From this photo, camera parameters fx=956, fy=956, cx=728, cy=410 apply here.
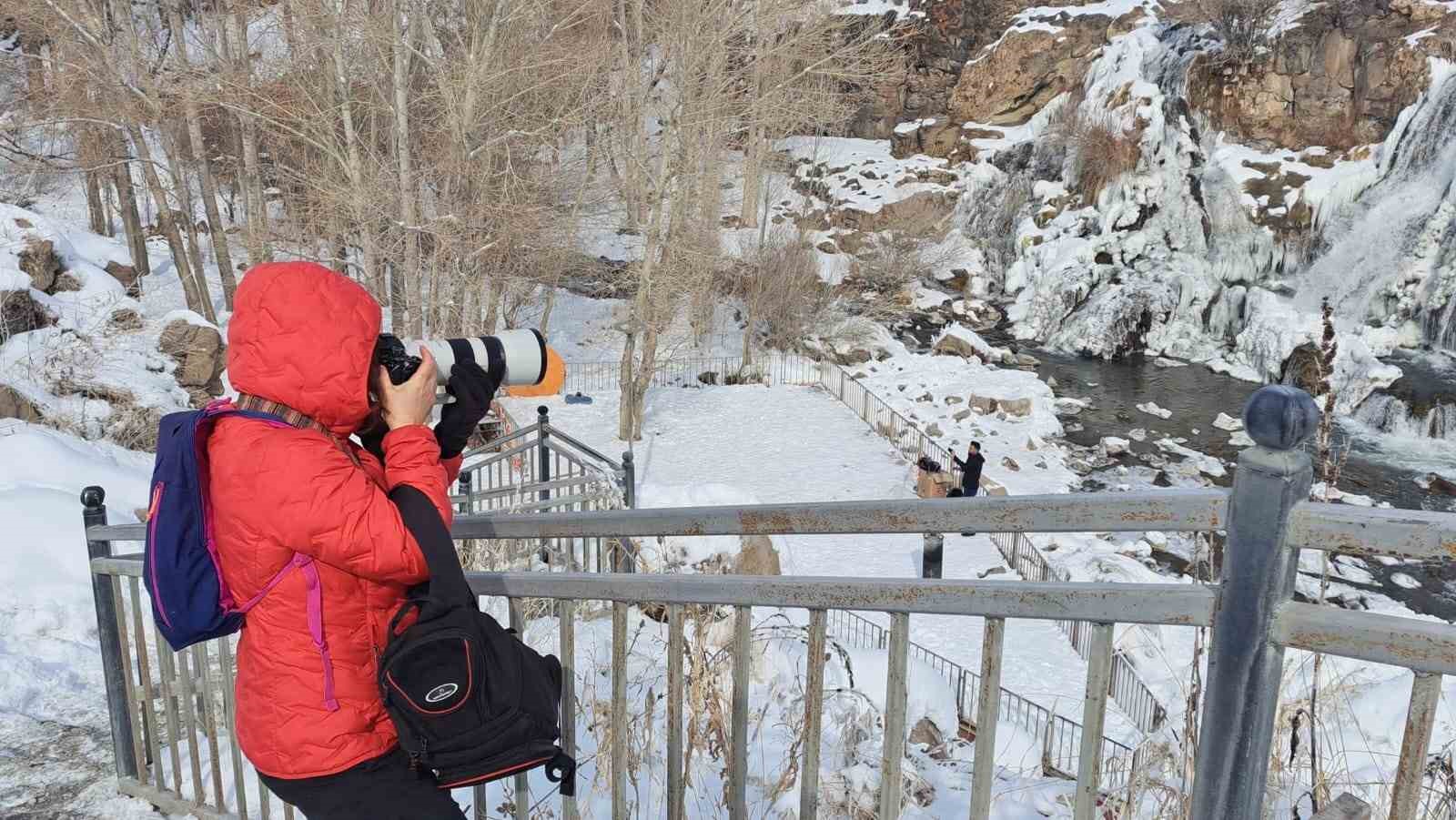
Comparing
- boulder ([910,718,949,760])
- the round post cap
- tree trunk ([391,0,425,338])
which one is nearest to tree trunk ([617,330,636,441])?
tree trunk ([391,0,425,338])

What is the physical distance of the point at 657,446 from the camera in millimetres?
19359

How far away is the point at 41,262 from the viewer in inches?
627

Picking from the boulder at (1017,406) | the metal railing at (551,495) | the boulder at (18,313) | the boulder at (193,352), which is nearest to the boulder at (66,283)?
the boulder at (18,313)

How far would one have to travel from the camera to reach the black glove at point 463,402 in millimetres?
2215

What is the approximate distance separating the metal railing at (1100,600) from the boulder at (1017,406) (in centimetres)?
2005

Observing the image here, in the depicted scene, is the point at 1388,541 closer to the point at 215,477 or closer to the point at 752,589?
the point at 752,589

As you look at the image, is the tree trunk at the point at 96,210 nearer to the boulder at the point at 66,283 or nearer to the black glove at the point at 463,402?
the boulder at the point at 66,283

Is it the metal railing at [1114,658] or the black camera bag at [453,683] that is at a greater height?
the black camera bag at [453,683]

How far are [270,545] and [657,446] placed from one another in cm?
1740

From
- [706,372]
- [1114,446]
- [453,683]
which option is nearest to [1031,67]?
[706,372]

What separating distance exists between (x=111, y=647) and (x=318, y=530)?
7.81ft

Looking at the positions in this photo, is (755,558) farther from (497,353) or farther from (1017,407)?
(1017,407)

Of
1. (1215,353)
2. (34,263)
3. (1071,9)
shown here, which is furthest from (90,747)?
(1071,9)

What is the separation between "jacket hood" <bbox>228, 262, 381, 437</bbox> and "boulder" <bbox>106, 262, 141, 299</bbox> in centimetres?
2233
